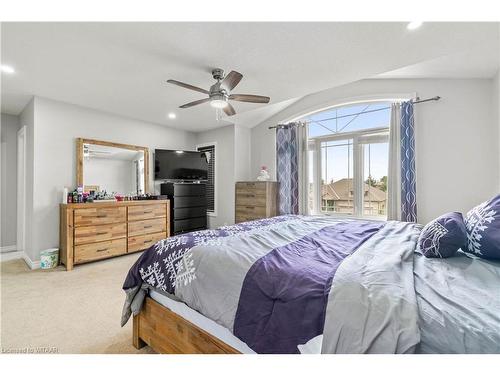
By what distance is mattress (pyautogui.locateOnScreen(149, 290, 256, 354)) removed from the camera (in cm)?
113

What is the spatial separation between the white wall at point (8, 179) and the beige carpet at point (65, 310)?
107 centimetres

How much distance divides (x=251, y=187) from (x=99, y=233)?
104 inches

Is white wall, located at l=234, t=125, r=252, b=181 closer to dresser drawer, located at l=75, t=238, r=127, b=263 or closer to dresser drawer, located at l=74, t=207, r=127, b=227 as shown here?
dresser drawer, located at l=74, t=207, r=127, b=227

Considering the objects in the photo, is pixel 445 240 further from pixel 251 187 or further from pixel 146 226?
pixel 146 226

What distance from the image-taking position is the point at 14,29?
1.79 m

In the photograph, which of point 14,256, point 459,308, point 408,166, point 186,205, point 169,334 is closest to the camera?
point 459,308

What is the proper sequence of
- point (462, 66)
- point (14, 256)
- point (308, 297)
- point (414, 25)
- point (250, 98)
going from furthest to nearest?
point (14, 256), point (462, 66), point (250, 98), point (414, 25), point (308, 297)

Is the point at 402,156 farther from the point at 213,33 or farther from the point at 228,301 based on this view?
the point at 228,301

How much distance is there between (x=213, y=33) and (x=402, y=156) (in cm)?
311

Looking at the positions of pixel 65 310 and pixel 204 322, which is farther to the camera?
pixel 65 310

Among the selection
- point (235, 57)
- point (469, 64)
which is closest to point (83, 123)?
point (235, 57)

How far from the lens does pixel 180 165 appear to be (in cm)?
483

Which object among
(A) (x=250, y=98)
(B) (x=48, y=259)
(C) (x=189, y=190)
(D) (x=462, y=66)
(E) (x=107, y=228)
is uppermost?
(D) (x=462, y=66)

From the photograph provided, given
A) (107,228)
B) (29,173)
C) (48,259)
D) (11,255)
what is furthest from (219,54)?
(11,255)
